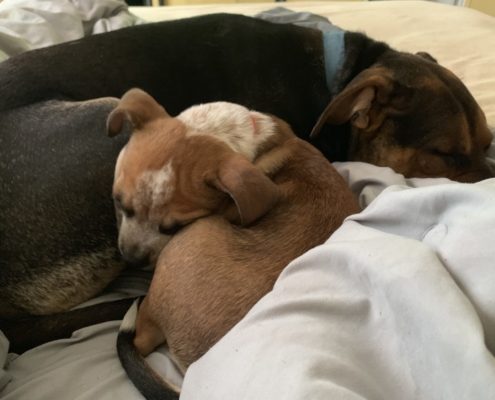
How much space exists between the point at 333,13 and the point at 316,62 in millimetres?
1551

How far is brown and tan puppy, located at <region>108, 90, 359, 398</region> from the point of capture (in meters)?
1.22

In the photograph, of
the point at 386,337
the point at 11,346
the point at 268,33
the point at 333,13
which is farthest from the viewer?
the point at 333,13

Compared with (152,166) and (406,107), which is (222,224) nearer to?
(152,166)

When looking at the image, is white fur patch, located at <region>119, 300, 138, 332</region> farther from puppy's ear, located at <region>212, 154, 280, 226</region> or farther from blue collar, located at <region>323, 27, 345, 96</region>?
blue collar, located at <region>323, 27, 345, 96</region>

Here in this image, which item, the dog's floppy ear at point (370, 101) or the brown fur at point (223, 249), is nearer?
the brown fur at point (223, 249)

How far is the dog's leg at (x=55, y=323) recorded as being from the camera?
1.41 metres

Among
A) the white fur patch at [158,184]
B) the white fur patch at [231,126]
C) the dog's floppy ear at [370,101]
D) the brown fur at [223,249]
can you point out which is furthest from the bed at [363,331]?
the dog's floppy ear at [370,101]

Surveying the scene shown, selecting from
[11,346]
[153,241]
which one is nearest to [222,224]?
[153,241]

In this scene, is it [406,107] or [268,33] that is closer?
[406,107]

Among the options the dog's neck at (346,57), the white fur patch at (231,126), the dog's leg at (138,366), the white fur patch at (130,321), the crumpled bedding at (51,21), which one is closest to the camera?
the dog's leg at (138,366)

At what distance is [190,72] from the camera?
1985 mm

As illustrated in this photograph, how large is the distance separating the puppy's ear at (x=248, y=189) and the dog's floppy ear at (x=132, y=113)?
351 millimetres

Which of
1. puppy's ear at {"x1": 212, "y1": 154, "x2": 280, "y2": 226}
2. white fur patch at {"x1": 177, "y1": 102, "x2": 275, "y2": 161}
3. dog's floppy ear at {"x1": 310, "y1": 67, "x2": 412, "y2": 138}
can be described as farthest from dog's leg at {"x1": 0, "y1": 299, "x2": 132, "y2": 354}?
dog's floppy ear at {"x1": 310, "y1": 67, "x2": 412, "y2": 138}

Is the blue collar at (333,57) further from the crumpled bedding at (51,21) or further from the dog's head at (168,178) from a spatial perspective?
the crumpled bedding at (51,21)
